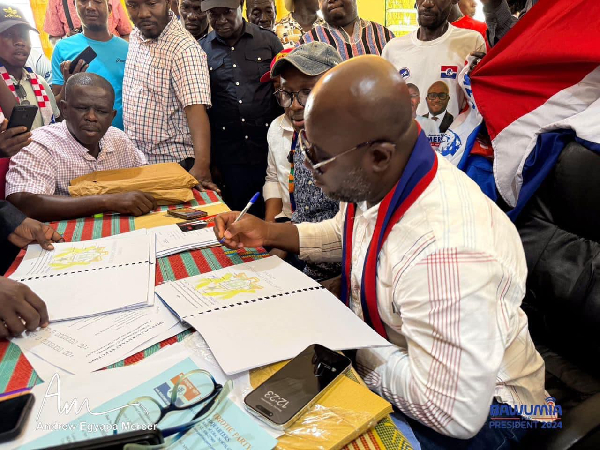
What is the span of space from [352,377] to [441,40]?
6.62 ft

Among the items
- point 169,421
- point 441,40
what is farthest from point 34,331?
point 441,40

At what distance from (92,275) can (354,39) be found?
225cm

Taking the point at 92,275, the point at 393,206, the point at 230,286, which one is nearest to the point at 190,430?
the point at 230,286

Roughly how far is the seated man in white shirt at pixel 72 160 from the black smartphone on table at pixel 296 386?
1257 millimetres

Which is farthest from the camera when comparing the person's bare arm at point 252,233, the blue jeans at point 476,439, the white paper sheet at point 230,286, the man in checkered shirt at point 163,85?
the man in checkered shirt at point 163,85

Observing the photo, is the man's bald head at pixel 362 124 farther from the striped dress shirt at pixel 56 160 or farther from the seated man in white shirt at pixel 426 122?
the striped dress shirt at pixel 56 160

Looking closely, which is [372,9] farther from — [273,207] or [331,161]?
[331,161]

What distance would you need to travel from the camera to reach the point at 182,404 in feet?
2.37

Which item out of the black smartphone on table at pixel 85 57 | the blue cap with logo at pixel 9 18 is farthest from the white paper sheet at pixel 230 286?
the blue cap with logo at pixel 9 18

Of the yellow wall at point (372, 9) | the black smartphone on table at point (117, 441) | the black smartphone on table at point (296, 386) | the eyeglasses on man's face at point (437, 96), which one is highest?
the yellow wall at point (372, 9)

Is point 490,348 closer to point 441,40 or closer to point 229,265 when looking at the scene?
point 229,265

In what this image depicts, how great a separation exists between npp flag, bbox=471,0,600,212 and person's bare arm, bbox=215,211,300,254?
745 millimetres

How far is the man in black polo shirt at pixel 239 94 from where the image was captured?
2668mm

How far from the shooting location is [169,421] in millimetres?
687
